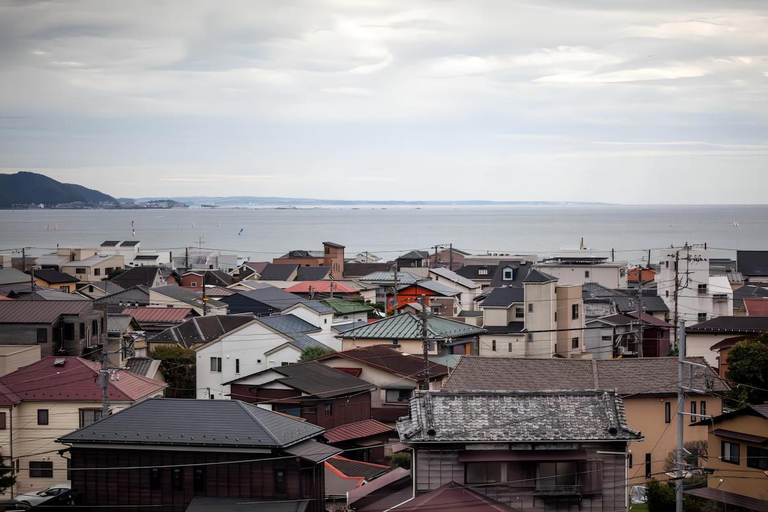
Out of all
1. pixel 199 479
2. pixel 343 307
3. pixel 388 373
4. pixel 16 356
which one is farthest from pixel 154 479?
pixel 343 307

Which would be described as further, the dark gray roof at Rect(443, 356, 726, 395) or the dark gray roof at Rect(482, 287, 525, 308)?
the dark gray roof at Rect(482, 287, 525, 308)

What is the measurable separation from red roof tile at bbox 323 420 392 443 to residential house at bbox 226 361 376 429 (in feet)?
1.15

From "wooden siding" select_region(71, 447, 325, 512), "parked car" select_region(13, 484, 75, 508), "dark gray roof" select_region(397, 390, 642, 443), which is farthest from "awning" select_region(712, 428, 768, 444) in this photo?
"parked car" select_region(13, 484, 75, 508)

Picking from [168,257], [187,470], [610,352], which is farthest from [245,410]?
[168,257]

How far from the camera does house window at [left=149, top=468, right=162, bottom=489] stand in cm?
1655

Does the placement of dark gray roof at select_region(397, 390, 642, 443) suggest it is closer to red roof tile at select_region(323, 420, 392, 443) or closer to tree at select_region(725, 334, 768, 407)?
red roof tile at select_region(323, 420, 392, 443)

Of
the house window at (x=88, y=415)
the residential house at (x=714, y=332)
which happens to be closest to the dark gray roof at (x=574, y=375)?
the house window at (x=88, y=415)

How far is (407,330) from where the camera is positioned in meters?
33.4

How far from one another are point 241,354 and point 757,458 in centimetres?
1915

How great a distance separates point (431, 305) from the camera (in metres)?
47.6

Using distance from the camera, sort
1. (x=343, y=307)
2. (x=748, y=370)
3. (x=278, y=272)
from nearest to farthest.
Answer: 1. (x=748, y=370)
2. (x=343, y=307)
3. (x=278, y=272)

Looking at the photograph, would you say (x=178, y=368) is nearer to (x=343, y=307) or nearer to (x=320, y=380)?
(x=320, y=380)

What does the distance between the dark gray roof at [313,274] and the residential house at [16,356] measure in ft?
132

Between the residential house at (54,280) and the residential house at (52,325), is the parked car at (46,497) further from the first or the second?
the residential house at (54,280)
